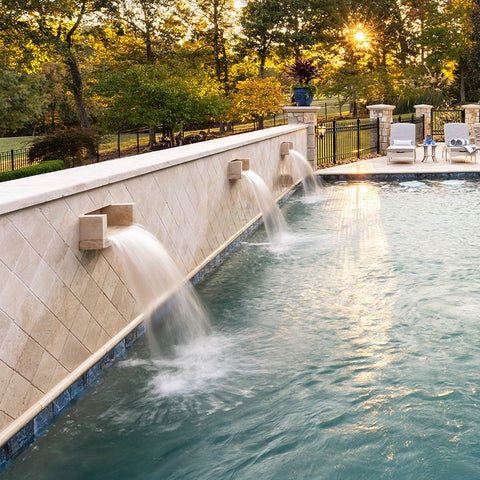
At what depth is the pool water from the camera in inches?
134

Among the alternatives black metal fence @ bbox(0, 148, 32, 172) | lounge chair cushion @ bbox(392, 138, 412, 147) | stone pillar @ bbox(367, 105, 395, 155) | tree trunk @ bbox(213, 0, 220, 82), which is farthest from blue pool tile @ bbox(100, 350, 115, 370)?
tree trunk @ bbox(213, 0, 220, 82)

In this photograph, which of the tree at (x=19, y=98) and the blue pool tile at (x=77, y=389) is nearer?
the blue pool tile at (x=77, y=389)

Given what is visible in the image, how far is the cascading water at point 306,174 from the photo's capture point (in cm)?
1408

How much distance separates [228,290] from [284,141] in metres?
6.77

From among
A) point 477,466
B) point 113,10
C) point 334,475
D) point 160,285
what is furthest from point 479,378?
point 113,10

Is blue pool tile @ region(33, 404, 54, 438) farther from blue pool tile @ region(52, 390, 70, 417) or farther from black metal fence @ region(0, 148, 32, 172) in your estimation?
black metal fence @ region(0, 148, 32, 172)

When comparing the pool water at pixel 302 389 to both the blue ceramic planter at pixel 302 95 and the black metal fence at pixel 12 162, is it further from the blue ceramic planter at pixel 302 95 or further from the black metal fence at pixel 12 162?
the black metal fence at pixel 12 162

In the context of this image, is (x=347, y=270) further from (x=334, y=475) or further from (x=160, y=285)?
(x=334, y=475)

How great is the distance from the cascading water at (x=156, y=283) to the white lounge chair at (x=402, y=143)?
12.8 meters

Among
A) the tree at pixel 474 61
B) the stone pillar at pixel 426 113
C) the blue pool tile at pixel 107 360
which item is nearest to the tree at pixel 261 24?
the tree at pixel 474 61

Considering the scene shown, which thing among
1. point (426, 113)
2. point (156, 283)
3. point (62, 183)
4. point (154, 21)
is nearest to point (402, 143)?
point (426, 113)

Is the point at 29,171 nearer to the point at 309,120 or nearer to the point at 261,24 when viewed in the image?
the point at 309,120

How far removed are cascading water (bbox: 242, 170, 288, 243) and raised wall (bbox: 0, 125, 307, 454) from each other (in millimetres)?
2805

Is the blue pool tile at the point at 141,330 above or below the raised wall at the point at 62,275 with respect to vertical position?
below
